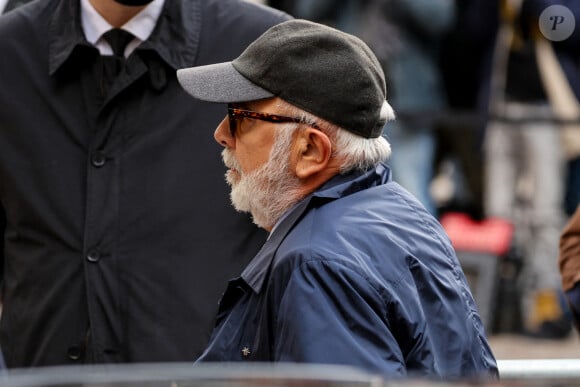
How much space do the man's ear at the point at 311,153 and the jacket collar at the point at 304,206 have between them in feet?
0.16

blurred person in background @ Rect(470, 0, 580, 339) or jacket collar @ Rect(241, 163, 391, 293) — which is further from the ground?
jacket collar @ Rect(241, 163, 391, 293)

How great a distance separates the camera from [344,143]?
3.10m

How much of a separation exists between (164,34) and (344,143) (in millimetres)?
898

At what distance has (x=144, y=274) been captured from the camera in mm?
3688

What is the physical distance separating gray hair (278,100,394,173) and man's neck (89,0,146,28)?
847 millimetres

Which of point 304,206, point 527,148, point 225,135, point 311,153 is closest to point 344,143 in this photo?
point 311,153

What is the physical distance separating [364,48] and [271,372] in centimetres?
149

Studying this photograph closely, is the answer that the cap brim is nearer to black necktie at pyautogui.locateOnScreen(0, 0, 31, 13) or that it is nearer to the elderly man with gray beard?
the elderly man with gray beard

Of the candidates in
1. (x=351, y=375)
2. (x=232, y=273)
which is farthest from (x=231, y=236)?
(x=351, y=375)

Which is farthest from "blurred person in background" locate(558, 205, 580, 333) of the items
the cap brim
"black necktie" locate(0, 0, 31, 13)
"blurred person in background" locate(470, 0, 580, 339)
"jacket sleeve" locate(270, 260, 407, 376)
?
"blurred person in background" locate(470, 0, 580, 339)

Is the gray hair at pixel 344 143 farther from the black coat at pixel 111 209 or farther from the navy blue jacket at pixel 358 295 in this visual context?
the black coat at pixel 111 209

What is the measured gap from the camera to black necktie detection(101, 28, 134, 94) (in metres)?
3.74

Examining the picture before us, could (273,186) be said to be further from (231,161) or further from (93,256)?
(93,256)

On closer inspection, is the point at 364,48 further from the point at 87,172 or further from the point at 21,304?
the point at 21,304
